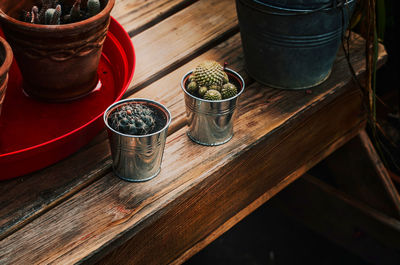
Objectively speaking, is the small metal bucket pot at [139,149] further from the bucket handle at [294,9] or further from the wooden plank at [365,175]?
the wooden plank at [365,175]

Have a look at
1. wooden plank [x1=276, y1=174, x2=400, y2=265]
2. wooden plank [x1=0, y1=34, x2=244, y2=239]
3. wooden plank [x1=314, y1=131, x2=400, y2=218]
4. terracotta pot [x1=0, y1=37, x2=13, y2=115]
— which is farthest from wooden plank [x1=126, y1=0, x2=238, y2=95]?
wooden plank [x1=276, y1=174, x2=400, y2=265]

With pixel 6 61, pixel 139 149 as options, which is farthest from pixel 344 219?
pixel 6 61

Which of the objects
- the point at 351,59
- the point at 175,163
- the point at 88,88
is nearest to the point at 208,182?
the point at 175,163

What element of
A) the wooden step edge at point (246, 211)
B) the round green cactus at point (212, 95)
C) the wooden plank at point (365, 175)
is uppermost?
the round green cactus at point (212, 95)

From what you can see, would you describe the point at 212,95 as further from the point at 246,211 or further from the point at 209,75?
the point at 246,211

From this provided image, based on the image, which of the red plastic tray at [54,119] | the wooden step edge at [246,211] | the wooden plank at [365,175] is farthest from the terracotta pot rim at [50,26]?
the wooden plank at [365,175]

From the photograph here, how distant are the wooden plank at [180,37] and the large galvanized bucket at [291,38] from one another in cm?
18

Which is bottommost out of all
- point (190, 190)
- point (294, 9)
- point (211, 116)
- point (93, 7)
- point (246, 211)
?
point (246, 211)

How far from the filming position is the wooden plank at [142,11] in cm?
152

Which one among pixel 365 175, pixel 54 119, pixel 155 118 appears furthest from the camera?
pixel 365 175

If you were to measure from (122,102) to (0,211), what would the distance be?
0.34 m

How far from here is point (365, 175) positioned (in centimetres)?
183

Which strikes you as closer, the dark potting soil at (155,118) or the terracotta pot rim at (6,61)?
the terracotta pot rim at (6,61)

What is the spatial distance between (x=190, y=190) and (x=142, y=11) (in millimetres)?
712
